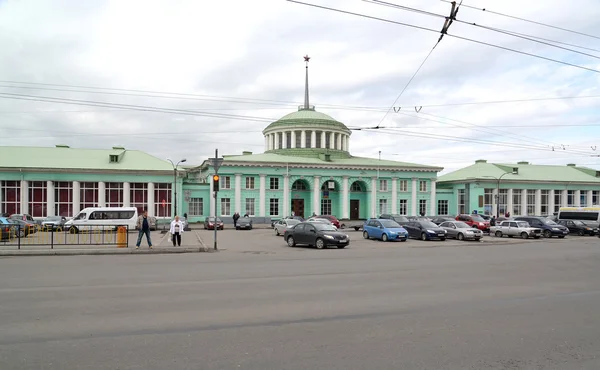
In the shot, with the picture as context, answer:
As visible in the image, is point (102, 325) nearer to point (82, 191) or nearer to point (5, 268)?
point (5, 268)

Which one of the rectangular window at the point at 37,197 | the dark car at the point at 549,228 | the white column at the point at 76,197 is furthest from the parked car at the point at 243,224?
the dark car at the point at 549,228

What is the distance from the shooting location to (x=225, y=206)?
51219mm

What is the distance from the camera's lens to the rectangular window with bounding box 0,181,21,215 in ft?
150

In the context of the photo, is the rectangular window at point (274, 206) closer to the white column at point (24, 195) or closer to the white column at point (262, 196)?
the white column at point (262, 196)

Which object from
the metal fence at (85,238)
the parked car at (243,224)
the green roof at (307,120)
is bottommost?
the parked car at (243,224)

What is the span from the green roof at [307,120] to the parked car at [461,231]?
3213 cm

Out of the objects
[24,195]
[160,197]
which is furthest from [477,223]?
[24,195]

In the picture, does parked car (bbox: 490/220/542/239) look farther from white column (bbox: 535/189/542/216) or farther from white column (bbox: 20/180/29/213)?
white column (bbox: 20/180/29/213)

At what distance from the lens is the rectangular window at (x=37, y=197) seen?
46.4 meters

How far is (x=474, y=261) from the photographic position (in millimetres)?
16047

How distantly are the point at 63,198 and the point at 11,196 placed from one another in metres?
4.95

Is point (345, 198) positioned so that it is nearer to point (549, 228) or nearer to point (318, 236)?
point (549, 228)

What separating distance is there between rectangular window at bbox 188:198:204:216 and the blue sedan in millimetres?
27649

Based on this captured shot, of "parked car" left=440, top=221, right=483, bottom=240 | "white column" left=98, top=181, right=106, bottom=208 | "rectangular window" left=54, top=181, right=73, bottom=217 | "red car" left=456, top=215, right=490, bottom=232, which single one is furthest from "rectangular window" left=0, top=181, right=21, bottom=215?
"red car" left=456, top=215, right=490, bottom=232
